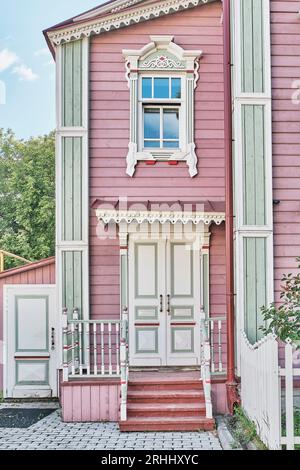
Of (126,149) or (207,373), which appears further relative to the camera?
(126,149)

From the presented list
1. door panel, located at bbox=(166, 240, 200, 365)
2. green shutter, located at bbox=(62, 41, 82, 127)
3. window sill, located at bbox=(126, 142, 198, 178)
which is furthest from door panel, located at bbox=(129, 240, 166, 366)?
green shutter, located at bbox=(62, 41, 82, 127)

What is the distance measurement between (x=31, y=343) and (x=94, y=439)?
2.33 meters

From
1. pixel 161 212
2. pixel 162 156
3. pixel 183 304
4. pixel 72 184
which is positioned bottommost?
pixel 183 304

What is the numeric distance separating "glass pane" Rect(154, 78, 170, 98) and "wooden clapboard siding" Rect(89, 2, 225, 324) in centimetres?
42

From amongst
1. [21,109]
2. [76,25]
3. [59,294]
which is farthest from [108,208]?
[21,109]

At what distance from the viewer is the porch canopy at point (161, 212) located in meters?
6.75

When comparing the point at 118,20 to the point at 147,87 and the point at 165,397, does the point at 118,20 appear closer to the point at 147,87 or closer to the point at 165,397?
the point at 147,87

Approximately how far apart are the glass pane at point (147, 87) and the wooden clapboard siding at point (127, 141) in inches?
10.0

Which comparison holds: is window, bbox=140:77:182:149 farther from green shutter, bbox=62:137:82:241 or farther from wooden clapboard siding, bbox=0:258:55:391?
wooden clapboard siding, bbox=0:258:55:391

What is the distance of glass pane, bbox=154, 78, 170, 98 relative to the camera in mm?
7395

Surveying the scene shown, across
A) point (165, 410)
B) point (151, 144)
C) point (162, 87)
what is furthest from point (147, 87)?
point (165, 410)

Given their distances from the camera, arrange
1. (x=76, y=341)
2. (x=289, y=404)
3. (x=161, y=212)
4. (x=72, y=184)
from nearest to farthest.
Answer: (x=289, y=404)
(x=161, y=212)
(x=76, y=341)
(x=72, y=184)

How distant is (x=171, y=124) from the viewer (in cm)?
747

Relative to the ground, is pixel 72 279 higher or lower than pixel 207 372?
higher
